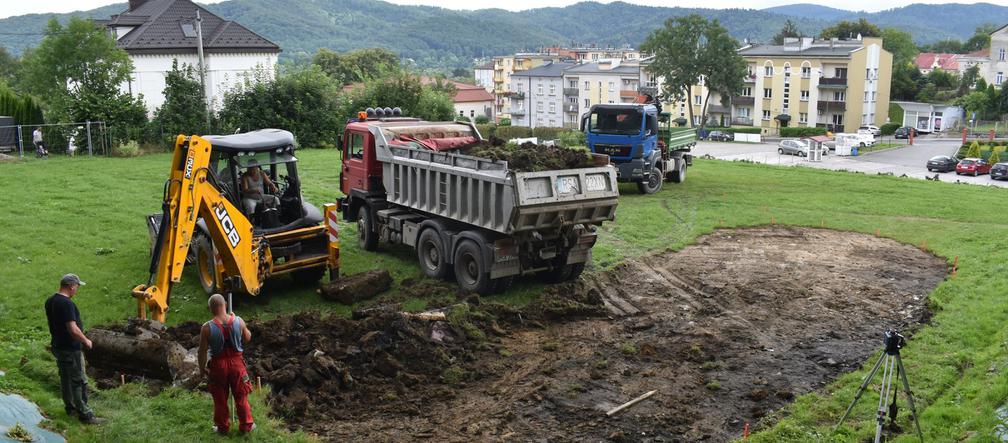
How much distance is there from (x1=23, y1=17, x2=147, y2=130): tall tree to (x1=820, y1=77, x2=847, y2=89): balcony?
69.1 m

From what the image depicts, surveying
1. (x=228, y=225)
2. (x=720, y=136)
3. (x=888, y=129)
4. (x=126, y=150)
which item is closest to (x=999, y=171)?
(x=720, y=136)

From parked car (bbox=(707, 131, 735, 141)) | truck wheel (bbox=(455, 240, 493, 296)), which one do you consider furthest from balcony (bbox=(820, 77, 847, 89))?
truck wheel (bbox=(455, 240, 493, 296))

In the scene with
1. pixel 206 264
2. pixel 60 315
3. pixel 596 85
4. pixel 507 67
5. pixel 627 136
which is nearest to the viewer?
pixel 60 315

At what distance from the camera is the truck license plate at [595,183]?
48.0 feet

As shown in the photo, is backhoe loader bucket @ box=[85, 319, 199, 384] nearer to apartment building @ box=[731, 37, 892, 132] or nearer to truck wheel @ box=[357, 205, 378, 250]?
truck wheel @ box=[357, 205, 378, 250]

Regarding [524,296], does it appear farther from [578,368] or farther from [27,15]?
[27,15]

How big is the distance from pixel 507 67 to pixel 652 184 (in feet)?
416

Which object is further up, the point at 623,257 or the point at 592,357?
the point at 623,257

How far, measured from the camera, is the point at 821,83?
284ft

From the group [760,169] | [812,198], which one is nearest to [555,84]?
[760,169]

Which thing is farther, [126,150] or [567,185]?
[126,150]

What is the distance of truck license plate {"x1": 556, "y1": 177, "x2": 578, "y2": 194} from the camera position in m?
14.3

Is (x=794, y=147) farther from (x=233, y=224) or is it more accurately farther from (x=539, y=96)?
(x=539, y=96)

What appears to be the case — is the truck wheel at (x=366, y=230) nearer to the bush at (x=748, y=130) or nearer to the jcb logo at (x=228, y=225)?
the jcb logo at (x=228, y=225)
